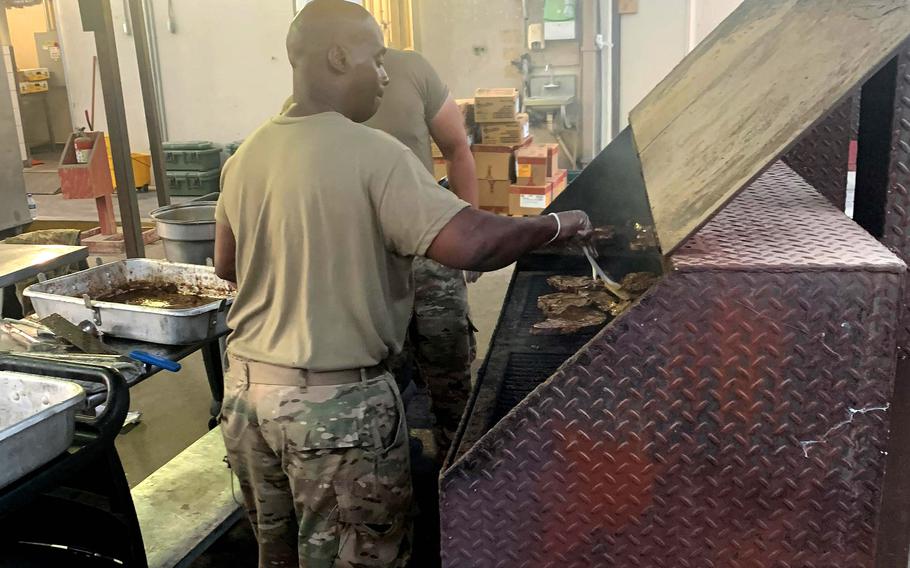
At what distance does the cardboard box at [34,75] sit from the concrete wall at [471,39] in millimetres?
7227

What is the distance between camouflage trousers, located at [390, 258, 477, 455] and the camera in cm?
306

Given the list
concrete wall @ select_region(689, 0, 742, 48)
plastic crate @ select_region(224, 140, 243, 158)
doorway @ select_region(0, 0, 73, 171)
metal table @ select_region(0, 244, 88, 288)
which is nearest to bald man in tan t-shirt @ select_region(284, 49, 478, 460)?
metal table @ select_region(0, 244, 88, 288)

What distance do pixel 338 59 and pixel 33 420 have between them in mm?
1010

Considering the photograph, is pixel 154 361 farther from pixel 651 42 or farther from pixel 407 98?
pixel 651 42

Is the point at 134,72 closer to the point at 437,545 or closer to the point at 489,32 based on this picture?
the point at 489,32

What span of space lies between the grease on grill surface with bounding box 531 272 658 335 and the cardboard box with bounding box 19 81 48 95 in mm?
12988

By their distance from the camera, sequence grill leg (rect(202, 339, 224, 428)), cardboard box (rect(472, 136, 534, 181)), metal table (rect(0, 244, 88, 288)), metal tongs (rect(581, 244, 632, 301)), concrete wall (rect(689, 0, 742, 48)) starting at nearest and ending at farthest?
metal tongs (rect(581, 244, 632, 301))
metal table (rect(0, 244, 88, 288))
grill leg (rect(202, 339, 224, 428))
cardboard box (rect(472, 136, 534, 181))
concrete wall (rect(689, 0, 742, 48))

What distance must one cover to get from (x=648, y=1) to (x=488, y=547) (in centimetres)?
901

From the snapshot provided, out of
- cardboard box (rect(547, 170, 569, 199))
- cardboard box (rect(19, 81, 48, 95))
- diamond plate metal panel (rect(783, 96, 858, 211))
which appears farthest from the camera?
cardboard box (rect(19, 81, 48, 95))

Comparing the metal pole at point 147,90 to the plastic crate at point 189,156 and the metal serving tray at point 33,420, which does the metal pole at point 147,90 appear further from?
the metal serving tray at point 33,420

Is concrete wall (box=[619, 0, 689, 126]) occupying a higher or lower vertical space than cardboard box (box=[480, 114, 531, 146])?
higher

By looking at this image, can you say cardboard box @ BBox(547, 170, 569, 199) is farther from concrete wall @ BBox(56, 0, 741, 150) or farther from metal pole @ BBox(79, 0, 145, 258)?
metal pole @ BBox(79, 0, 145, 258)

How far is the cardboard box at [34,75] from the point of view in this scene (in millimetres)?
12809

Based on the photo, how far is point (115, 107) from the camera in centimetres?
473
